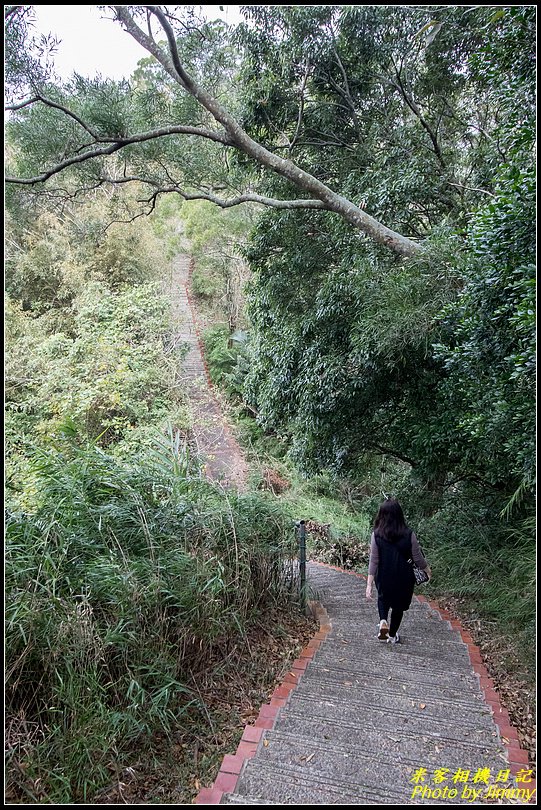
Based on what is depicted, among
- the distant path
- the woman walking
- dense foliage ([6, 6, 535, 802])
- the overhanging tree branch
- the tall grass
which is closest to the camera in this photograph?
the tall grass

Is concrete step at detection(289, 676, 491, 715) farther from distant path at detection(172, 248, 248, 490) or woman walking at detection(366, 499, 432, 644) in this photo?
distant path at detection(172, 248, 248, 490)

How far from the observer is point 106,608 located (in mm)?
2943

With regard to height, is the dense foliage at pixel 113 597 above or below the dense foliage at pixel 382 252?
below

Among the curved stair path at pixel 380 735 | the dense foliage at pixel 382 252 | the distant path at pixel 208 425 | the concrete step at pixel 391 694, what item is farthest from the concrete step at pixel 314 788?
the distant path at pixel 208 425

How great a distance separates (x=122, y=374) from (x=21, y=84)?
5.51m

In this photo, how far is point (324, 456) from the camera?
23.6ft

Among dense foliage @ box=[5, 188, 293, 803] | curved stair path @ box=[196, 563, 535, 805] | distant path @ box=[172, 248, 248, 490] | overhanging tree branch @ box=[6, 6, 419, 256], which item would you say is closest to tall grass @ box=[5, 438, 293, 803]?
dense foliage @ box=[5, 188, 293, 803]

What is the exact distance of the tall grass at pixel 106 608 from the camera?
98.3 inches

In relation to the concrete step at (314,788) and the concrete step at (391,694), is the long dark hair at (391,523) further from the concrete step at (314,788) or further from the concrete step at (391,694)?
the concrete step at (314,788)

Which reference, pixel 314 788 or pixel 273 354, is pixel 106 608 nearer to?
pixel 314 788

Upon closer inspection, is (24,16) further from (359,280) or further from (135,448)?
(135,448)

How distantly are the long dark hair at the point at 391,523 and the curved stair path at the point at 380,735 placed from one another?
38.6 inches

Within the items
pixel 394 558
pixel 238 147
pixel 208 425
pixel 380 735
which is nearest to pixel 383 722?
pixel 380 735

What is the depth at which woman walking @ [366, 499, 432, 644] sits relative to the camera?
13.3 feet
